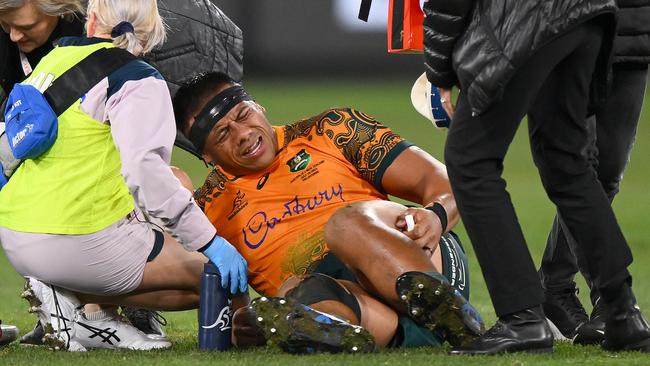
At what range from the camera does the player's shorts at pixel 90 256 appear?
4.46 m

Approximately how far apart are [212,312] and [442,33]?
1271 millimetres

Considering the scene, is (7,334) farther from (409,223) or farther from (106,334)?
(409,223)

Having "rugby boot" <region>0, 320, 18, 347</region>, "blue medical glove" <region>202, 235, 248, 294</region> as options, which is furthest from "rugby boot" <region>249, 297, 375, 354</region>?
"rugby boot" <region>0, 320, 18, 347</region>

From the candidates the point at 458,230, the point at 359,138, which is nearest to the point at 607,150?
the point at 359,138

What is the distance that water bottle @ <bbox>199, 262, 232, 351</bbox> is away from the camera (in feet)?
14.5

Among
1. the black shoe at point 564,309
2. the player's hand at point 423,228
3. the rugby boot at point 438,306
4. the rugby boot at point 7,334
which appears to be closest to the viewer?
the rugby boot at point 438,306

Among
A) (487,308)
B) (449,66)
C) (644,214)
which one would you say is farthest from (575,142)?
(644,214)

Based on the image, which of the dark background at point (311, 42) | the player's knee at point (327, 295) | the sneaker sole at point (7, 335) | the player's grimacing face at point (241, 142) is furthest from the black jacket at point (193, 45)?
the dark background at point (311, 42)

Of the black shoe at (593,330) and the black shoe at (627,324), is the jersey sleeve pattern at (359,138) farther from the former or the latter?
the black shoe at (627,324)

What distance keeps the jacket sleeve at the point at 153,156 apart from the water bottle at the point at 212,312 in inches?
5.6

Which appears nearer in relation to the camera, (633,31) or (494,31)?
(494,31)

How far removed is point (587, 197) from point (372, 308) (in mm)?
825

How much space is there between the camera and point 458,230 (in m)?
8.93

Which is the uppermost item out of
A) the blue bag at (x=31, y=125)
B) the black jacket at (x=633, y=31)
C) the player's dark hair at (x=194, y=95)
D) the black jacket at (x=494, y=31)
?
the black jacket at (x=494, y=31)
